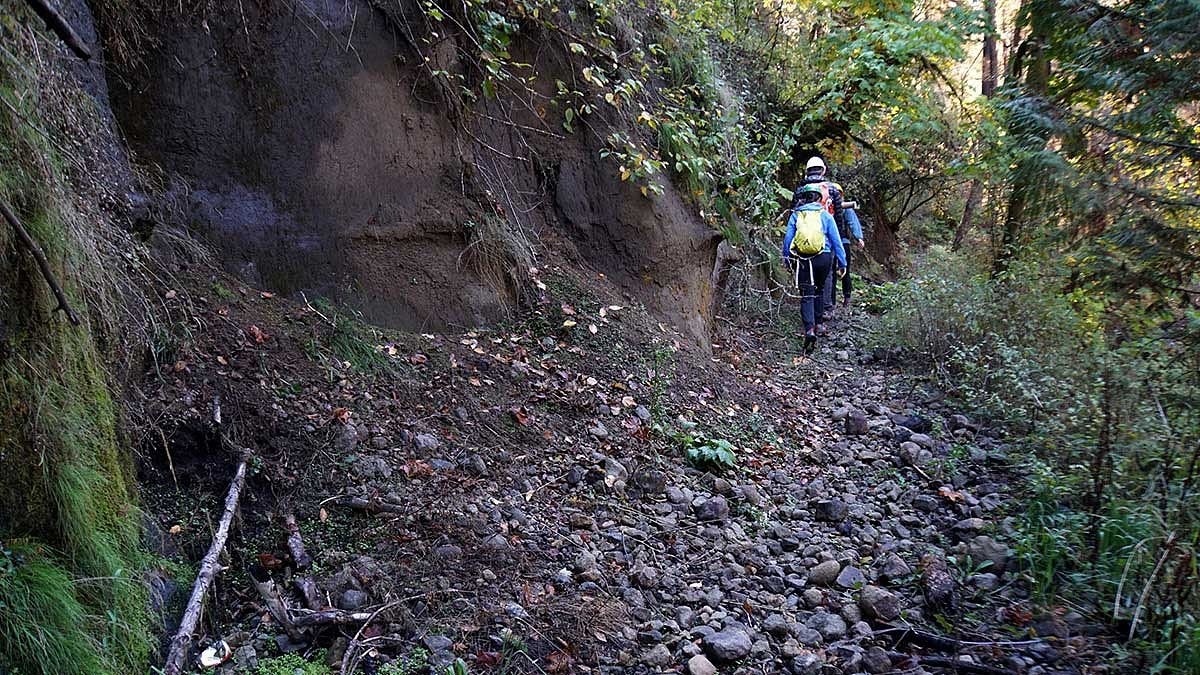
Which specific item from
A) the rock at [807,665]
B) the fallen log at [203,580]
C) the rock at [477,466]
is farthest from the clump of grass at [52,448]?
the rock at [807,665]

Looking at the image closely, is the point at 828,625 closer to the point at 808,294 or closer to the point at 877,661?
the point at 877,661

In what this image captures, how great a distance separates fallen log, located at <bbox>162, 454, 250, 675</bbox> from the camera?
10.4ft

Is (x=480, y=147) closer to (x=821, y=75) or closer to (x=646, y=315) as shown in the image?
(x=646, y=315)

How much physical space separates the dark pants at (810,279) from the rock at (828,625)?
18.0 feet

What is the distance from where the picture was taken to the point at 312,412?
461 cm

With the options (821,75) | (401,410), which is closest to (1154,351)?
(401,410)

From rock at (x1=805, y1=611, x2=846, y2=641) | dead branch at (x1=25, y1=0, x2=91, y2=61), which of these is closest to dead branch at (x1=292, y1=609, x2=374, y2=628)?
rock at (x1=805, y1=611, x2=846, y2=641)

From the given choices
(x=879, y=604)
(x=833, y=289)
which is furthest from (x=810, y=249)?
(x=879, y=604)

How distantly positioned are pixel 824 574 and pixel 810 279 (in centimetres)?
518

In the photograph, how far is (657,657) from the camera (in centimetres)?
378

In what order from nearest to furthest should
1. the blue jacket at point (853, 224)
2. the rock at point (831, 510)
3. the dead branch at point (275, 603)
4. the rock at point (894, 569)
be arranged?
the dead branch at point (275, 603)
the rock at point (894, 569)
the rock at point (831, 510)
the blue jacket at point (853, 224)

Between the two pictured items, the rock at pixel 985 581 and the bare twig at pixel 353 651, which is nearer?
the bare twig at pixel 353 651

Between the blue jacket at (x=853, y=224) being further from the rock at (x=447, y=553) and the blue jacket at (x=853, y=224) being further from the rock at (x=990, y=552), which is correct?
the rock at (x=447, y=553)

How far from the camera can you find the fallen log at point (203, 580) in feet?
10.4
